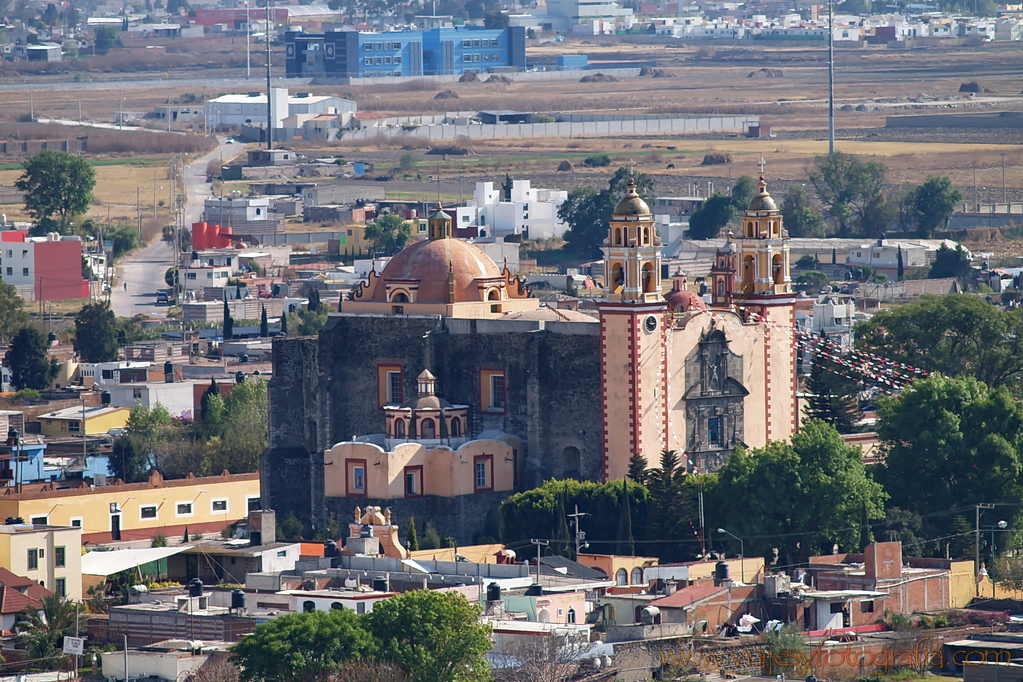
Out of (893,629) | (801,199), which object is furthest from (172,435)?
(801,199)

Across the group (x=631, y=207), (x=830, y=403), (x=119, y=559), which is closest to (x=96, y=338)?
(x=830, y=403)

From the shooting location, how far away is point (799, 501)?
253ft

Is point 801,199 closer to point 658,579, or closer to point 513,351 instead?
point 513,351

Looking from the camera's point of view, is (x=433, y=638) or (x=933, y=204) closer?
(x=433, y=638)

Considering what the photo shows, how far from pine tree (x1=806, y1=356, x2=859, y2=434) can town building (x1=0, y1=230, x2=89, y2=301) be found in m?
69.1

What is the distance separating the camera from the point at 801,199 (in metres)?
182

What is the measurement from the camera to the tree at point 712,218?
167m

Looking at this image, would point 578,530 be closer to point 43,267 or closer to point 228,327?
point 228,327

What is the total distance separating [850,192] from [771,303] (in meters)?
99.7

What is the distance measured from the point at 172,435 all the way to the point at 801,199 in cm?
8713

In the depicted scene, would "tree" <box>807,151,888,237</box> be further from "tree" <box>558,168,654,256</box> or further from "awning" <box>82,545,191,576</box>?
"awning" <box>82,545,191,576</box>

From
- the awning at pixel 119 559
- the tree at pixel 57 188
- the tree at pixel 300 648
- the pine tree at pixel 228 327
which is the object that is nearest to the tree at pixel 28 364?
the pine tree at pixel 228 327

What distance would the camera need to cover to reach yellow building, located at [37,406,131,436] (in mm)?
106250

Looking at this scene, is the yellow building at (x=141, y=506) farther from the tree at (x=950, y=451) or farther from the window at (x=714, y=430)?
the tree at (x=950, y=451)
